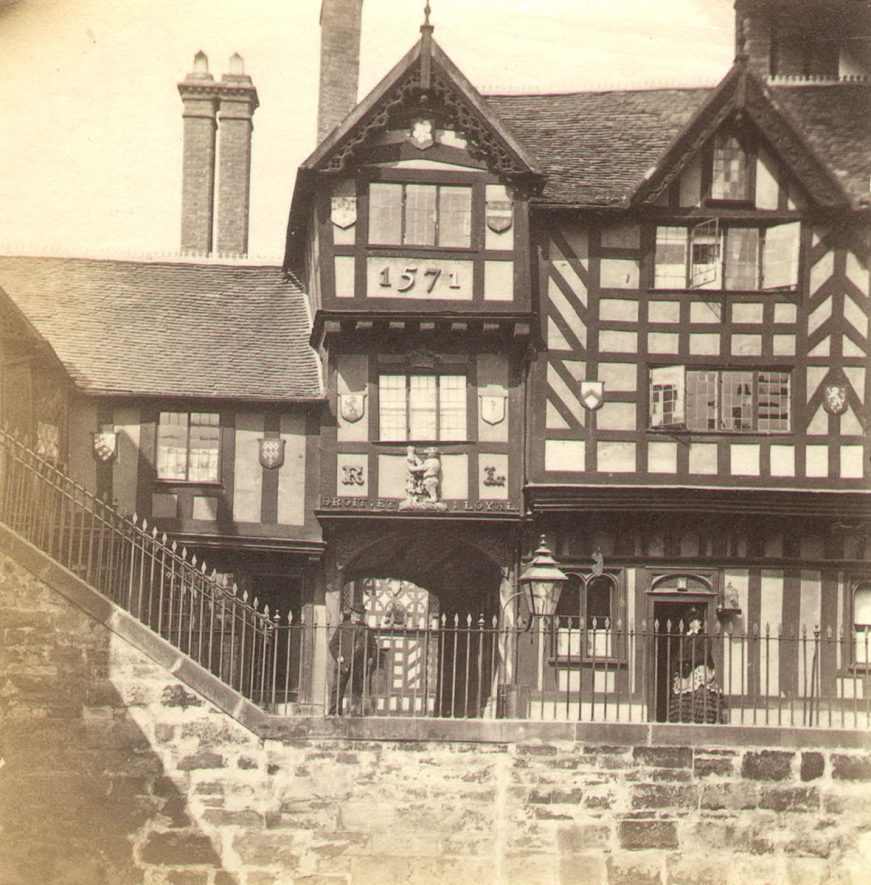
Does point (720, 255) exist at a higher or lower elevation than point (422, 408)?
higher

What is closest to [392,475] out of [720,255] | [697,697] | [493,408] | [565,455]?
[493,408]

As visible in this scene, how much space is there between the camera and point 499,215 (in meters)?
20.0

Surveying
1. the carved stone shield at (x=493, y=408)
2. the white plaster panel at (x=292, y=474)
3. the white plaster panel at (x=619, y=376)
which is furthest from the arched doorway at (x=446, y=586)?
the white plaster panel at (x=619, y=376)

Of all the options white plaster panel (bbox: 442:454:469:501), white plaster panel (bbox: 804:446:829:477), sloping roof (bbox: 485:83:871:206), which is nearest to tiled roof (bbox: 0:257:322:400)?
white plaster panel (bbox: 442:454:469:501)

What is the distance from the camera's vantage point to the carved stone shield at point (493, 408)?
2019 cm

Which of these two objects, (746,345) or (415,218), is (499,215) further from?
(746,345)

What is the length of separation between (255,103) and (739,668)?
13.2 metres

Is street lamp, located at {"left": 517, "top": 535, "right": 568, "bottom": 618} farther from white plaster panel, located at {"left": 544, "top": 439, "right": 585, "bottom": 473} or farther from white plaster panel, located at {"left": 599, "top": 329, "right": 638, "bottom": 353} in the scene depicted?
white plaster panel, located at {"left": 599, "top": 329, "right": 638, "bottom": 353}

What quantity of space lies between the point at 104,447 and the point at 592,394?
737 cm

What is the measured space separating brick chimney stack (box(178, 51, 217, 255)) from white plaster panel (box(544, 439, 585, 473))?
782 cm

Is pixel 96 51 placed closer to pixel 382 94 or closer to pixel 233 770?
pixel 382 94

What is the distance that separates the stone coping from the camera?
45.5 ft

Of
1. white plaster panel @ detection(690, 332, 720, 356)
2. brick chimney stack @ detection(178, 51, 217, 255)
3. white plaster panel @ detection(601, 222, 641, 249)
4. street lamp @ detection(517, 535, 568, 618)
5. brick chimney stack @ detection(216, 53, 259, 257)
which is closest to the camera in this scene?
street lamp @ detection(517, 535, 568, 618)

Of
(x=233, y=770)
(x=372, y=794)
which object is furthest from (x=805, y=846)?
(x=233, y=770)
